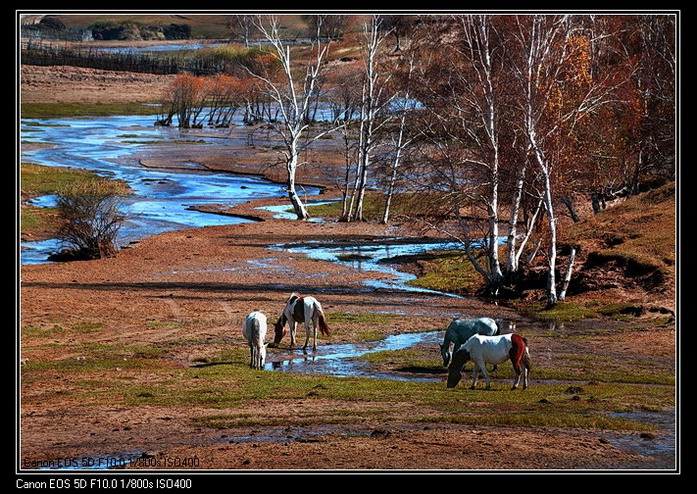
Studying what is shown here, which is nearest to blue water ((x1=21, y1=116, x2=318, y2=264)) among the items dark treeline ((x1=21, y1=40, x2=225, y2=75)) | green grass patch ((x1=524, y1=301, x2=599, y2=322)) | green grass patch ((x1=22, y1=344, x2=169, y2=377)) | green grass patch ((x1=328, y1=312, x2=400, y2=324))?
green grass patch ((x1=328, y1=312, x2=400, y2=324))

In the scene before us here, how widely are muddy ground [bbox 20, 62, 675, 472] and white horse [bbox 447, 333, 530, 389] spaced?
2414 mm

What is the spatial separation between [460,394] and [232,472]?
672 centimetres

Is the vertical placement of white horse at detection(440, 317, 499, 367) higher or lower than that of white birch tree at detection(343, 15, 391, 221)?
lower

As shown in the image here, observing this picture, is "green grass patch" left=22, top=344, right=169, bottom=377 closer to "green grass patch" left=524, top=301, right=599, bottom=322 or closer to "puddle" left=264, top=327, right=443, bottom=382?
"puddle" left=264, top=327, right=443, bottom=382

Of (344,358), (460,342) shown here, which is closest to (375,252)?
(344,358)

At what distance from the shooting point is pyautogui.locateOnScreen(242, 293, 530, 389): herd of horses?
18719 mm

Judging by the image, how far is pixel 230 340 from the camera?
2502cm

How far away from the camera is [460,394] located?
1842 cm

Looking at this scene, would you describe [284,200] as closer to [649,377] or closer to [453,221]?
[453,221]

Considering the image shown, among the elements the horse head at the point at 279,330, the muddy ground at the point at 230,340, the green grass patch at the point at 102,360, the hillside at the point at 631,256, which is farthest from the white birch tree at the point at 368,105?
the green grass patch at the point at 102,360

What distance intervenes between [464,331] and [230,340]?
22.9 ft

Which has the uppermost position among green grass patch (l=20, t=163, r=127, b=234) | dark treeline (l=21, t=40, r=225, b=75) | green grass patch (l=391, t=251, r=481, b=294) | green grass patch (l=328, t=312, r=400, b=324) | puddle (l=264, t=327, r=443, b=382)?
dark treeline (l=21, t=40, r=225, b=75)

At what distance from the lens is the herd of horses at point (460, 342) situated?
737 inches

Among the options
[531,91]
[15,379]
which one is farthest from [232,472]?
[531,91]
